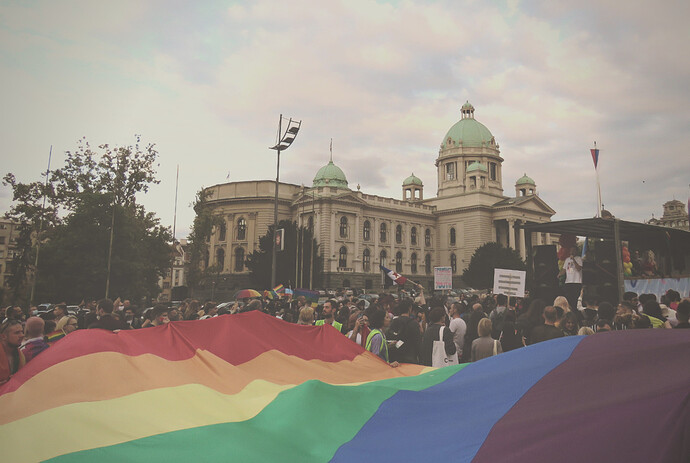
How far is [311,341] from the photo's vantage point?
6984mm

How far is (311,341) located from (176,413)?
10.0 feet

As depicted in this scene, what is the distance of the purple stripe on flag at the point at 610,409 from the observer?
7.56ft

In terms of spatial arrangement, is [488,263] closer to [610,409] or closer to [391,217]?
[391,217]

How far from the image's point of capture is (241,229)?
70812 mm

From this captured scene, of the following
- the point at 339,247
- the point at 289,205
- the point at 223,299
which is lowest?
the point at 223,299

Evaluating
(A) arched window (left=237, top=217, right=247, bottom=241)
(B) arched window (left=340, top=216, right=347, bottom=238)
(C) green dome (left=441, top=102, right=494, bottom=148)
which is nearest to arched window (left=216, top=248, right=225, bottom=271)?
(A) arched window (left=237, top=217, right=247, bottom=241)

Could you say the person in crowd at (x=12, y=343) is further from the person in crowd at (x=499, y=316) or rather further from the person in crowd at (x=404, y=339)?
the person in crowd at (x=499, y=316)

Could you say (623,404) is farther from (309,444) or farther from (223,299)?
(223,299)

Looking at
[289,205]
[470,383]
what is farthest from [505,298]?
[289,205]

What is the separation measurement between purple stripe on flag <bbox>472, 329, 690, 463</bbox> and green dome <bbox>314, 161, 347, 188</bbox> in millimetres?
71109

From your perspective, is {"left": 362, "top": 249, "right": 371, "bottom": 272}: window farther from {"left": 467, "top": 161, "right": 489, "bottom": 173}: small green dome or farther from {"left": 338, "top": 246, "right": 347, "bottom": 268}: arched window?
{"left": 467, "top": 161, "right": 489, "bottom": 173}: small green dome

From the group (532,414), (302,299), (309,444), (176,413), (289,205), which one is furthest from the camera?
(289,205)

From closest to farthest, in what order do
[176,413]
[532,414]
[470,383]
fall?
[532,414]
[470,383]
[176,413]

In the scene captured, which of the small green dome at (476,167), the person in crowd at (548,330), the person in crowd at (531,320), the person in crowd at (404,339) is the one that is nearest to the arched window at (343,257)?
the small green dome at (476,167)
